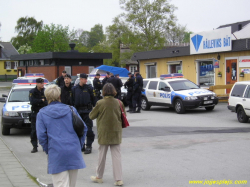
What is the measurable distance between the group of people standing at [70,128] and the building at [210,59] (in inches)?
574

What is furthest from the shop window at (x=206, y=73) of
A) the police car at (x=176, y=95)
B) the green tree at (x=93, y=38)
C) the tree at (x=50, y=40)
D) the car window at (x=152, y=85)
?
the green tree at (x=93, y=38)

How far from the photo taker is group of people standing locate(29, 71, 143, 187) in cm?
446

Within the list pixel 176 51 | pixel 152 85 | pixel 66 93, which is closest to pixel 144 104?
pixel 152 85

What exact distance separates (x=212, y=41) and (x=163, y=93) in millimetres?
6770

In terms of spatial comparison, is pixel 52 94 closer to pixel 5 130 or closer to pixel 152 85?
pixel 5 130

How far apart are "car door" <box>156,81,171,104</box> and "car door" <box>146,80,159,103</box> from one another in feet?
0.88

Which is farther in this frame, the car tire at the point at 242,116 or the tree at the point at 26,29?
the tree at the point at 26,29

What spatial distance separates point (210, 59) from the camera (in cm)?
2439

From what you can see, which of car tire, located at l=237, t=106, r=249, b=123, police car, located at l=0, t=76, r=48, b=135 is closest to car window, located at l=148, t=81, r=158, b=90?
car tire, located at l=237, t=106, r=249, b=123

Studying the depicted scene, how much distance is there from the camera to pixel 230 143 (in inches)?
394

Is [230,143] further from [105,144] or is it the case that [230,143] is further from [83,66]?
[83,66]

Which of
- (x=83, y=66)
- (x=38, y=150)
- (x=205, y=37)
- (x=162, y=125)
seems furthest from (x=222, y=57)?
(x=83, y=66)

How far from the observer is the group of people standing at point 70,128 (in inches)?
175

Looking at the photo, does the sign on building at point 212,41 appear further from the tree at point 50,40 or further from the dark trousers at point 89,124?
the tree at point 50,40
